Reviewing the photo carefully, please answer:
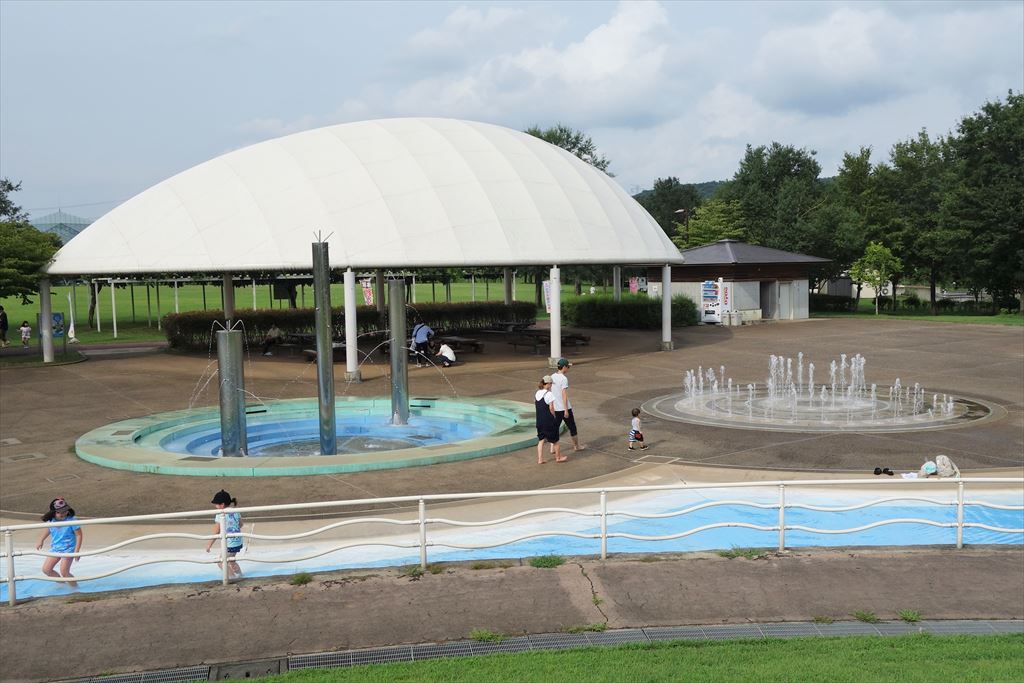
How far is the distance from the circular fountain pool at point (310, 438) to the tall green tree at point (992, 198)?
44.8m

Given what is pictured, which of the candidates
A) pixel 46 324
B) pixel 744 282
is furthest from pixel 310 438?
pixel 744 282

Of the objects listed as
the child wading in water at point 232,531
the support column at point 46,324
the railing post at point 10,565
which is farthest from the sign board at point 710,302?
the railing post at point 10,565

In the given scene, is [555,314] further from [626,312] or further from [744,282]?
[744,282]

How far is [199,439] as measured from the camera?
18.7 m

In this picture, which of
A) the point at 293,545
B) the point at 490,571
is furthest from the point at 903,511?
the point at 293,545

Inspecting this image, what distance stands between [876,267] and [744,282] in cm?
1657

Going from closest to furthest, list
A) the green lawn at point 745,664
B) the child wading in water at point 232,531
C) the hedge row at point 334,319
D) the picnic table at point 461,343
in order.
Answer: the green lawn at point 745,664, the child wading in water at point 232,531, the picnic table at point 461,343, the hedge row at point 334,319

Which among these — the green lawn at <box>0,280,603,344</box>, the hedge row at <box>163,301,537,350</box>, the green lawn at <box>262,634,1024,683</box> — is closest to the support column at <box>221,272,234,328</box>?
the hedge row at <box>163,301,537,350</box>

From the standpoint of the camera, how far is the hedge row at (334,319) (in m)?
36.2

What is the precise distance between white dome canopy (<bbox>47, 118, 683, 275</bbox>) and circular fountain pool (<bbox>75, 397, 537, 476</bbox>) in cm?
656

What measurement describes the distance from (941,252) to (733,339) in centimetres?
2960

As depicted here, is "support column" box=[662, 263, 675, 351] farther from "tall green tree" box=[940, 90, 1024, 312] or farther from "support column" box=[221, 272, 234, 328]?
"tall green tree" box=[940, 90, 1024, 312]

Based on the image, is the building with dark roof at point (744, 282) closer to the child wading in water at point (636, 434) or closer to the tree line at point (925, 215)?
the tree line at point (925, 215)

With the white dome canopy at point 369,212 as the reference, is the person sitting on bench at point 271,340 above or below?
below
